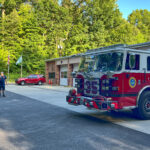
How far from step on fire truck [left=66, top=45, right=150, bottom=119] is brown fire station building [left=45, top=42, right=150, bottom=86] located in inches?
699

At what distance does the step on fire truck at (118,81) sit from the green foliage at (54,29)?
35594mm

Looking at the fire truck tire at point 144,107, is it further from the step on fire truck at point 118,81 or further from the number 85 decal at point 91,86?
the number 85 decal at point 91,86

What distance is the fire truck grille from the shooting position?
7.72m

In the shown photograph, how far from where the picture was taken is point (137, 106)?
7613mm

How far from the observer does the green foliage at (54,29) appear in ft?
142

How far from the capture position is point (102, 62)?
7.81 m

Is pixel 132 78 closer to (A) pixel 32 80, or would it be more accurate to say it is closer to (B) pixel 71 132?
(B) pixel 71 132

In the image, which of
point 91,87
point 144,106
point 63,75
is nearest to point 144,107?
point 144,106

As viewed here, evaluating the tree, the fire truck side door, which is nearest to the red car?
the fire truck side door

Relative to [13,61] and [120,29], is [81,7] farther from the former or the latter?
[13,61]

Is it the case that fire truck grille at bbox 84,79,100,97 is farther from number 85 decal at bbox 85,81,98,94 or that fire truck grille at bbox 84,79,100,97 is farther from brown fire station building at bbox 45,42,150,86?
brown fire station building at bbox 45,42,150,86

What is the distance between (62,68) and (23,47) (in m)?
16.8

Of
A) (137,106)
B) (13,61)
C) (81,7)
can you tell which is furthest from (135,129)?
(81,7)

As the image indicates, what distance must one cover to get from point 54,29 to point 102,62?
3863cm
